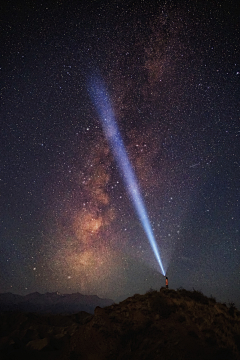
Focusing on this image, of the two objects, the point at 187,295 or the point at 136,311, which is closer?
the point at 136,311

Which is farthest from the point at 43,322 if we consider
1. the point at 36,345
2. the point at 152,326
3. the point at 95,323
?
the point at 152,326

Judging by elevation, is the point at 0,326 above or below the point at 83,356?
above

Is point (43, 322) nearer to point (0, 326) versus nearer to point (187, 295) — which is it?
point (0, 326)

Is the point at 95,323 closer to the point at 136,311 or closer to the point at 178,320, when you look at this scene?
the point at 136,311

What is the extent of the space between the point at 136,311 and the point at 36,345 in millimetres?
18818

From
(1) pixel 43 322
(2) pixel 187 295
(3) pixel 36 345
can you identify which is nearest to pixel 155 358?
(2) pixel 187 295

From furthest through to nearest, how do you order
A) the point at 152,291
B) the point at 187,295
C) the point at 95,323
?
the point at 152,291 < the point at 187,295 < the point at 95,323

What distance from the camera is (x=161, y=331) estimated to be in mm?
13117

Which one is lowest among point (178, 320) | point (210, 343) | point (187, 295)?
point (210, 343)

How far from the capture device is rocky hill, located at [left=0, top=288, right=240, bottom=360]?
11.2m

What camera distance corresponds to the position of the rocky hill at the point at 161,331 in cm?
1118

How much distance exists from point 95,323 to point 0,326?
5090cm

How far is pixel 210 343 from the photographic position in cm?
1134

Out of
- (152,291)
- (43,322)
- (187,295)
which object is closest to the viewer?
(187,295)
